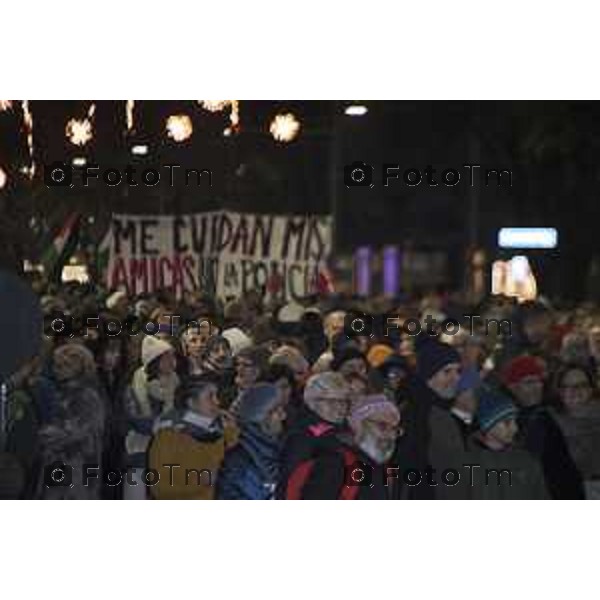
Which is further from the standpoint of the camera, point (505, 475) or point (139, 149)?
point (505, 475)

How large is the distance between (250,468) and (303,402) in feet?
0.91

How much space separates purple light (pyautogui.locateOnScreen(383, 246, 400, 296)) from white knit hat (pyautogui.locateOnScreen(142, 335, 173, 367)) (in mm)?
744

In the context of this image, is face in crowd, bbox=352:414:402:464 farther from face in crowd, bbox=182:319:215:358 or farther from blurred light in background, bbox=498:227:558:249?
blurred light in background, bbox=498:227:558:249

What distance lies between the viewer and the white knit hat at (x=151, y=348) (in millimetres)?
6848

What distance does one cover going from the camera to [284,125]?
6812mm

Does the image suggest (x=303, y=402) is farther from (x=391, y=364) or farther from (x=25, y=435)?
(x=25, y=435)

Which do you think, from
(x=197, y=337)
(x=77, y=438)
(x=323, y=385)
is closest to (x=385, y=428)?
(x=323, y=385)

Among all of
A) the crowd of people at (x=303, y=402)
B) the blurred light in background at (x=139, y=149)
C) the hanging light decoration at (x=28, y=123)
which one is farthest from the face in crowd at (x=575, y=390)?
the hanging light decoration at (x=28, y=123)

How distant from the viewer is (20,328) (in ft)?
21.4

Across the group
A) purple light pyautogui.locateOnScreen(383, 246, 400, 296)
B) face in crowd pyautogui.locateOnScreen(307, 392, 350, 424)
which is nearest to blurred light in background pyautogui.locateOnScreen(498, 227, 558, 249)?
purple light pyautogui.locateOnScreen(383, 246, 400, 296)

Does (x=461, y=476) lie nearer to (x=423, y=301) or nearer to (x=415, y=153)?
(x=423, y=301)
